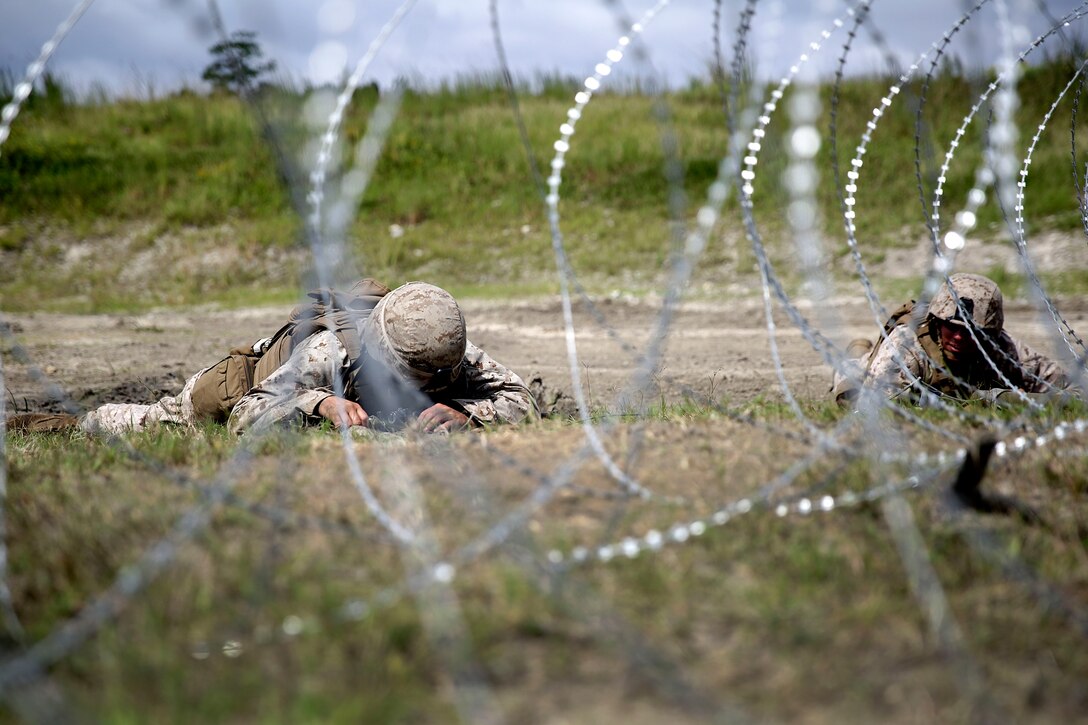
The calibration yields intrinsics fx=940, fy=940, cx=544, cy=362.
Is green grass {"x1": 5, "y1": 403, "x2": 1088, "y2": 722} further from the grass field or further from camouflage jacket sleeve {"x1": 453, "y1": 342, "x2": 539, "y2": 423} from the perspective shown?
camouflage jacket sleeve {"x1": 453, "y1": 342, "x2": 539, "y2": 423}

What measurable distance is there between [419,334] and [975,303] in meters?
3.49

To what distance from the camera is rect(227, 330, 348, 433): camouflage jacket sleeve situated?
4.88 metres

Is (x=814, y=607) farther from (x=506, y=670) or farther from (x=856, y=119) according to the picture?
(x=856, y=119)

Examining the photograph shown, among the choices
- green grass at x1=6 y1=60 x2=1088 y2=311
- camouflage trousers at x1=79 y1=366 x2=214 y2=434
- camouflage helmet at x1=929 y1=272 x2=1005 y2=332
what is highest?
green grass at x1=6 y1=60 x2=1088 y2=311

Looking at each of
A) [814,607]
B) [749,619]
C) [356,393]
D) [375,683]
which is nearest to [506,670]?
[375,683]

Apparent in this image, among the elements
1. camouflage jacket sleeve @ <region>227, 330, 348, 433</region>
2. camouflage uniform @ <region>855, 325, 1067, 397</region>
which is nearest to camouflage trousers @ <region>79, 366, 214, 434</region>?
camouflage jacket sleeve @ <region>227, 330, 348, 433</region>

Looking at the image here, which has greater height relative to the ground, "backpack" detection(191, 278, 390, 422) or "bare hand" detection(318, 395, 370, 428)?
"backpack" detection(191, 278, 390, 422)

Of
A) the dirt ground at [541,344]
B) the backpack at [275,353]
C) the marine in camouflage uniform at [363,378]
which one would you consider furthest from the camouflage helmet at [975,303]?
the backpack at [275,353]

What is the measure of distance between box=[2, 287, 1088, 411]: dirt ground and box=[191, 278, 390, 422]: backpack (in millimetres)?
1240

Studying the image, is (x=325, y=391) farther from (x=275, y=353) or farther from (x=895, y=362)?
(x=895, y=362)

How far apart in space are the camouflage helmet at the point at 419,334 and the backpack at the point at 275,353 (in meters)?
0.37

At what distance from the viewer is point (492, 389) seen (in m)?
5.67

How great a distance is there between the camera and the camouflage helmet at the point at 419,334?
194 inches

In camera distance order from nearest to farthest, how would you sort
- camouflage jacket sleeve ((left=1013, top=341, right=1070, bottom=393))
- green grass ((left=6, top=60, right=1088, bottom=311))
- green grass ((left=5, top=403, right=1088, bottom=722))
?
green grass ((left=5, top=403, right=1088, bottom=722)), camouflage jacket sleeve ((left=1013, top=341, right=1070, bottom=393)), green grass ((left=6, top=60, right=1088, bottom=311))
